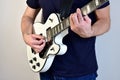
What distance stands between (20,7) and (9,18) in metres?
0.10

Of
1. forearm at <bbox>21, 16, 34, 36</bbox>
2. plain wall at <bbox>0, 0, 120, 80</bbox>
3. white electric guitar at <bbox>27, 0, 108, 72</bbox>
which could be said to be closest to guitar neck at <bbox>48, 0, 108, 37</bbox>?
white electric guitar at <bbox>27, 0, 108, 72</bbox>

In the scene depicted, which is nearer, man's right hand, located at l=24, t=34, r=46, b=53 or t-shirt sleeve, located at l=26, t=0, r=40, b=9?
man's right hand, located at l=24, t=34, r=46, b=53

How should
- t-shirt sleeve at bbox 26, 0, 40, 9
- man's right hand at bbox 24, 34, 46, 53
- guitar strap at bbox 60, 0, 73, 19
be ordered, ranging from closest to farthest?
1. guitar strap at bbox 60, 0, 73, 19
2. man's right hand at bbox 24, 34, 46, 53
3. t-shirt sleeve at bbox 26, 0, 40, 9

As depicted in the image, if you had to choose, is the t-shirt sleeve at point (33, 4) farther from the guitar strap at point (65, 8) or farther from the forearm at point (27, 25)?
the guitar strap at point (65, 8)

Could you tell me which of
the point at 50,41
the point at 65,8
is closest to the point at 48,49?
the point at 50,41

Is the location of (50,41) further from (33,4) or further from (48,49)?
(33,4)

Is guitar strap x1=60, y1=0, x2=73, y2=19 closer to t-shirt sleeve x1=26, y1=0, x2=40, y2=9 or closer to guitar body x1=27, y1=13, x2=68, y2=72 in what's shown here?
guitar body x1=27, y1=13, x2=68, y2=72

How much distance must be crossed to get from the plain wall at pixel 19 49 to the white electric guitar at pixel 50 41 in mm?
344

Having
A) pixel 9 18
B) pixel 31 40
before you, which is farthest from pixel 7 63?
pixel 31 40

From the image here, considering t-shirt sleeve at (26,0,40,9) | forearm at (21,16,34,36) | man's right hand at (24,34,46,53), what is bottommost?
man's right hand at (24,34,46,53)

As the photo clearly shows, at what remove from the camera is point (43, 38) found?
1160mm

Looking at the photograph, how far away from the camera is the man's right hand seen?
1.15 m

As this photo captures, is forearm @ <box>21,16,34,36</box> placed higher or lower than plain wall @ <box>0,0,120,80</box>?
higher

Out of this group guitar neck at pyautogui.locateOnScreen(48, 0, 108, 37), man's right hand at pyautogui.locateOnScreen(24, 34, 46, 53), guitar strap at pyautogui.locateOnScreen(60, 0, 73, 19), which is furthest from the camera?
man's right hand at pyautogui.locateOnScreen(24, 34, 46, 53)
